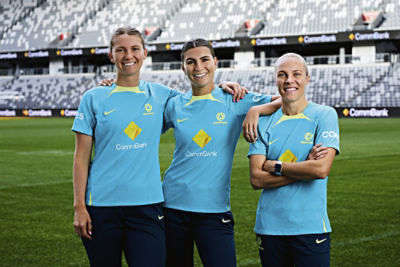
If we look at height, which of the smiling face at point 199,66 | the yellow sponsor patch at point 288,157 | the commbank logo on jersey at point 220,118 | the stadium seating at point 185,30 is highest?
the stadium seating at point 185,30

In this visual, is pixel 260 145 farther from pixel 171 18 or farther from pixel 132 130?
pixel 171 18

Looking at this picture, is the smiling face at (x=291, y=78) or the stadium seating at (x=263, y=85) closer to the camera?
the smiling face at (x=291, y=78)

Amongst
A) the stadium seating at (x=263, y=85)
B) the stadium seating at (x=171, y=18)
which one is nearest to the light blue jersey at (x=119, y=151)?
the stadium seating at (x=263, y=85)

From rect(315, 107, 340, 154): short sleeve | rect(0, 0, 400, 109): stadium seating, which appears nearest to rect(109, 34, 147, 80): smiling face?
rect(315, 107, 340, 154): short sleeve

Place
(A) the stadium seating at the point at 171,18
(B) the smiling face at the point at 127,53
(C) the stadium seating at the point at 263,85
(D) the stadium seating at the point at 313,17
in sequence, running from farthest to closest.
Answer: (A) the stadium seating at the point at 171,18 → (D) the stadium seating at the point at 313,17 → (C) the stadium seating at the point at 263,85 → (B) the smiling face at the point at 127,53

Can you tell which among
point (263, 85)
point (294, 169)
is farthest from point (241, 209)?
point (263, 85)

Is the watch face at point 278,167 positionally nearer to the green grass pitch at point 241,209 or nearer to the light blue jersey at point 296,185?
the light blue jersey at point 296,185

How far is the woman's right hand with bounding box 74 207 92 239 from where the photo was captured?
3508 millimetres

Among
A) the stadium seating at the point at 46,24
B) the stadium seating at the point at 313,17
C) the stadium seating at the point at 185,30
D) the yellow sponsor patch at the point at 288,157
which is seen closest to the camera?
the yellow sponsor patch at the point at 288,157

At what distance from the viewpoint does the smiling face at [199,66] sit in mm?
3752

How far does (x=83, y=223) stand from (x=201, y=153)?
82 cm

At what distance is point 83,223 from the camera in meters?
3.51

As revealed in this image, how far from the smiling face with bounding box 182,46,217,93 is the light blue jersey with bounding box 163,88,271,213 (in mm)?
100

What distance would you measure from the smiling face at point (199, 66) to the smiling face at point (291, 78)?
520mm
